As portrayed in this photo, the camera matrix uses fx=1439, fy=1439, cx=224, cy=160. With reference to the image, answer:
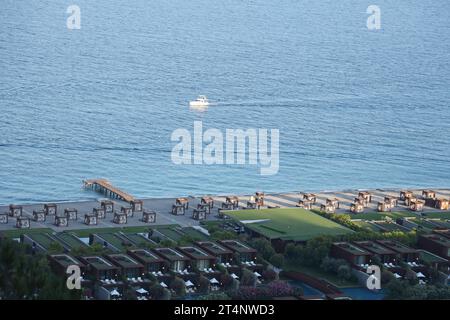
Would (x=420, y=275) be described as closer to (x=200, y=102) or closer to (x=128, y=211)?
(x=128, y=211)

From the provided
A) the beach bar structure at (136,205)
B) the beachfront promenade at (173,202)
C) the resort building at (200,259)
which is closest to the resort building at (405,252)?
the resort building at (200,259)

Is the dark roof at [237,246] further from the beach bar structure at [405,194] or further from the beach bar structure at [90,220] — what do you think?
the beach bar structure at [405,194]

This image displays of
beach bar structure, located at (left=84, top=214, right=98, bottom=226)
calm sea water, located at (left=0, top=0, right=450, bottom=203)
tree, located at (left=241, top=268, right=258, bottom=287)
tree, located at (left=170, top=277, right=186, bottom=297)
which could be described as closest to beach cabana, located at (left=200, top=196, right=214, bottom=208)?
beach bar structure, located at (left=84, top=214, right=98, bottom=226)

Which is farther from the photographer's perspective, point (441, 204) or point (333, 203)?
point (441, 204)

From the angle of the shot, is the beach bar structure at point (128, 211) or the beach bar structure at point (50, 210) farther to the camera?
the beach bar structure at point (128, 211)

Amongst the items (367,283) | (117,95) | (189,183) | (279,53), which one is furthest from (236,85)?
(367,283)

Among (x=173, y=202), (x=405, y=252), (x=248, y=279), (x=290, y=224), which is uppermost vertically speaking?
(x=173, y=202)

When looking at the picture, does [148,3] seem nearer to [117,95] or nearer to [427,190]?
[117,95]

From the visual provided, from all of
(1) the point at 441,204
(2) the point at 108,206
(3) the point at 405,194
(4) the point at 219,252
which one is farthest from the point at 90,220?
(1) the point at 441,204
